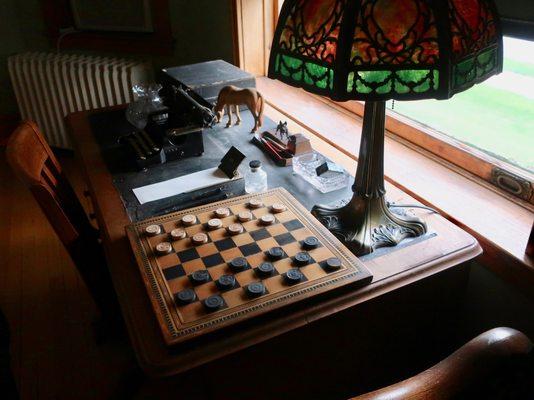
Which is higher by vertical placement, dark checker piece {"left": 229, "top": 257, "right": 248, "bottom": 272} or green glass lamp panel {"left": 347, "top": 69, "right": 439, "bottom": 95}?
green glass lamp panel {"left": 347, "top": 69, "right": 439, "bottom": 95}

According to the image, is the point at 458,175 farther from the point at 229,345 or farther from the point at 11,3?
the point at 11,3

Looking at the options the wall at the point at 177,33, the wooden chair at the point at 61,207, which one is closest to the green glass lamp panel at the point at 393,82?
the wooden chair at the point at 61,207

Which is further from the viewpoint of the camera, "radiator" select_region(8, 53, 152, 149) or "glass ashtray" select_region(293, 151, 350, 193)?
"radiator" select_region(8, 53, 152, 149)

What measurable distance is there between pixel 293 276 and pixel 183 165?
720mm

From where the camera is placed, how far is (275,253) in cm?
99

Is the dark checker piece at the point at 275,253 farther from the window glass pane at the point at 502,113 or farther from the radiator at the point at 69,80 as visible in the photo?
the radiator at the point at 69,80

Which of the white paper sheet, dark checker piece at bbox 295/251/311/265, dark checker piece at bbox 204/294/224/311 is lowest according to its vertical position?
the white paper sheet

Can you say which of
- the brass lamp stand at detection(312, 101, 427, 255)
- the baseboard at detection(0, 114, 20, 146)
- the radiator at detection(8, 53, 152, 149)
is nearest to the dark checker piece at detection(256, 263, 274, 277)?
A: the brass lamp stand at detection(312, 101, 427, 255)

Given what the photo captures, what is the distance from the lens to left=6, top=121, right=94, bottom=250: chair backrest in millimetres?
1229

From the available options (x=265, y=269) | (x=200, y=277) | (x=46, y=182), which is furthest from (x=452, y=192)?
(x=46, y=182)

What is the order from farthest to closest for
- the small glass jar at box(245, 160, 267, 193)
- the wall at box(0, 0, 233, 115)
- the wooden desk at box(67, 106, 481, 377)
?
the wall at box(0, 0, 233, 115) < the small glass jar at box(245, 160, 267, 193) < the wooden desk at box(67, 106, 481, 377)

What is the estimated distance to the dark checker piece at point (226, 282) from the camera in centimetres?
92

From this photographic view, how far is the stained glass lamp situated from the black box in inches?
41.0

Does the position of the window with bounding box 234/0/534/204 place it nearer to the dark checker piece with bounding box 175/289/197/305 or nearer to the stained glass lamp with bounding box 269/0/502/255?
the stained glass lamp with bounding box 269/0/502/255
